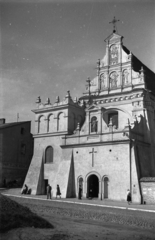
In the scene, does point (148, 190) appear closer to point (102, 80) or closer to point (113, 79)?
point (113, 79)

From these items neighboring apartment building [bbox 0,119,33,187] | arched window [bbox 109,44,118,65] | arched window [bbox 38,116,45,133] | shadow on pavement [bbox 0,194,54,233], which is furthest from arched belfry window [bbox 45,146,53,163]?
shadow on pavement [bbox 0,194,54,233]

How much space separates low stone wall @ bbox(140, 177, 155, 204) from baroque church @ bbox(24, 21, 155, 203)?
1.60 ft

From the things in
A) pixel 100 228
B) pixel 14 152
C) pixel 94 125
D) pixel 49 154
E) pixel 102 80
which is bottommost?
pixel 100 228

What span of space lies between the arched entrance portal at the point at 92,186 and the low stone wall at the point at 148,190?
20.8ft

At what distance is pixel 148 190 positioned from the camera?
2805cm

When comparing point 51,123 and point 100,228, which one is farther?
point 51,123

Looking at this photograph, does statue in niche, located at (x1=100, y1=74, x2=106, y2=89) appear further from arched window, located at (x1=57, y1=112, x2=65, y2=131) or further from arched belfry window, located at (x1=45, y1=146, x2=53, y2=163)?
arched belfry window, located at (x1=45, y1=146, x2=53, y2=163)

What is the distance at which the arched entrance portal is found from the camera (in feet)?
106

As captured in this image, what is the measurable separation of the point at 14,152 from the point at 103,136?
18.7 metres

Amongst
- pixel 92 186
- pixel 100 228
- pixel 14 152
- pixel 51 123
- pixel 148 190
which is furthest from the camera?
pixel 14 152

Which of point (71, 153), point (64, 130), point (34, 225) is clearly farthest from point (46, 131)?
point (34, 225)

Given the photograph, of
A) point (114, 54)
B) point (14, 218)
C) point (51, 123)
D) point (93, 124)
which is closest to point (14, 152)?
point (51, 123)

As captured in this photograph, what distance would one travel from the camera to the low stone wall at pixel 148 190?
27.7m

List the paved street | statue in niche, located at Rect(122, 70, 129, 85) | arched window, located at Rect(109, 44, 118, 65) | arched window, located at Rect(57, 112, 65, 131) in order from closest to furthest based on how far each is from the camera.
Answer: the paved street
arched window, located at Rect(57, 112, 65, 131)
statue in niche, located at Rect(122, 70, 129, 85)
arched window, located at Rect(109, 44, 118, 65)
